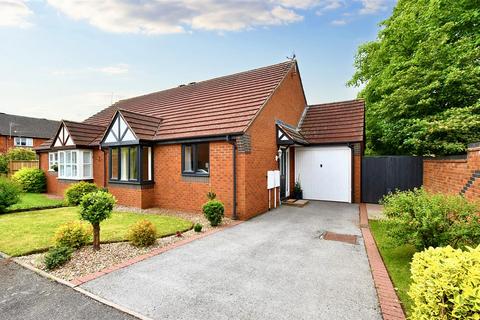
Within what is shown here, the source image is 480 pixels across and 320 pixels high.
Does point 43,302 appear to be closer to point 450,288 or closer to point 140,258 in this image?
point 140,258

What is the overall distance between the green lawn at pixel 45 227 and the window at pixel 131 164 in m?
2.04

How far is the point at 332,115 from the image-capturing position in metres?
14.5

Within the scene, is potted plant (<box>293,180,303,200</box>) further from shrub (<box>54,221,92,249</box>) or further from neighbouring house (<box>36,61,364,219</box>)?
shrub (<box>54,221,92,249</box>)

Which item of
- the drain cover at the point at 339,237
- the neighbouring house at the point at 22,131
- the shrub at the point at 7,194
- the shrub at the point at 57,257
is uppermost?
the neighbouring house at the point at 22,131

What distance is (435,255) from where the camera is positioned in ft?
8.53

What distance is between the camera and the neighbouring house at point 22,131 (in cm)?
3538

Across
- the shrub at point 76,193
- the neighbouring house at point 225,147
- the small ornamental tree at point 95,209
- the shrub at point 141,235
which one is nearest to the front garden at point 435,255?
the neighbouring house at point 225,147

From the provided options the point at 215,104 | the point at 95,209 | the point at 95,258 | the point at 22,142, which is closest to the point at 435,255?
the point at 95,258

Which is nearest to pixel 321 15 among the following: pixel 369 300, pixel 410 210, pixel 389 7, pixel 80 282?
pixel 389 7

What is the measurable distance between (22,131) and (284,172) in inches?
1783

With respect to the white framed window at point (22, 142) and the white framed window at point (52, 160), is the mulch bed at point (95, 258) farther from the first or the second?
the white framed window at point (22, 142)

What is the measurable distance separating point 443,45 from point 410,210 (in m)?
11.6

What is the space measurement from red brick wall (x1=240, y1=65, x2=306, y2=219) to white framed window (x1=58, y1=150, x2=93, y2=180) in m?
10.6

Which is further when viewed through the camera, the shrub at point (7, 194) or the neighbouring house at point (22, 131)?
the neighbouring house at point (22, 131)
